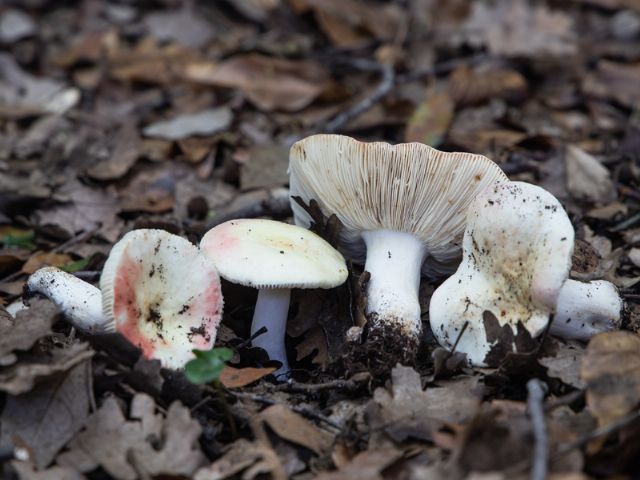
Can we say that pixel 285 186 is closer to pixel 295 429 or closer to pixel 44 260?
pixel 44 260

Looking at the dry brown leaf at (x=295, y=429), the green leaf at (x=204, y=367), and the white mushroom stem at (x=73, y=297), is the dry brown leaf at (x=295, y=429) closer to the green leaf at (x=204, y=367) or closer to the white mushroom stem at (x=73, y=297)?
the green leaf at (x=204, y=367)

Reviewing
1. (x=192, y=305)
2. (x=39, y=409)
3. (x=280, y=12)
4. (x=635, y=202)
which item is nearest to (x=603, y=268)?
(x=635, y=202)

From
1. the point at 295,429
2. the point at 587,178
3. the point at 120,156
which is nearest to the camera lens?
the point at 295,429

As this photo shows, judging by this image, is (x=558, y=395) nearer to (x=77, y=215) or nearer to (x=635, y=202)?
(x=635, y=202)

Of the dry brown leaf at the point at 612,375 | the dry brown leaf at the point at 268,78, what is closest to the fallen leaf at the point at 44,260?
the dry brown leaf at the point at 268,78

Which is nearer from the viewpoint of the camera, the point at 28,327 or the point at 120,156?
the point at 28,327

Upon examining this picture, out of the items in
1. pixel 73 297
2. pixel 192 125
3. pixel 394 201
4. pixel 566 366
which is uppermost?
pixel 394 201

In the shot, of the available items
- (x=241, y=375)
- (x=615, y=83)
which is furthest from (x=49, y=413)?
(x=615, y=83)

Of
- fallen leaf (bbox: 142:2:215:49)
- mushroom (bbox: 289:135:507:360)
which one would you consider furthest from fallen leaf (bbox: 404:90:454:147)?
fallen leaf (bbox: 142:2:215:49)
